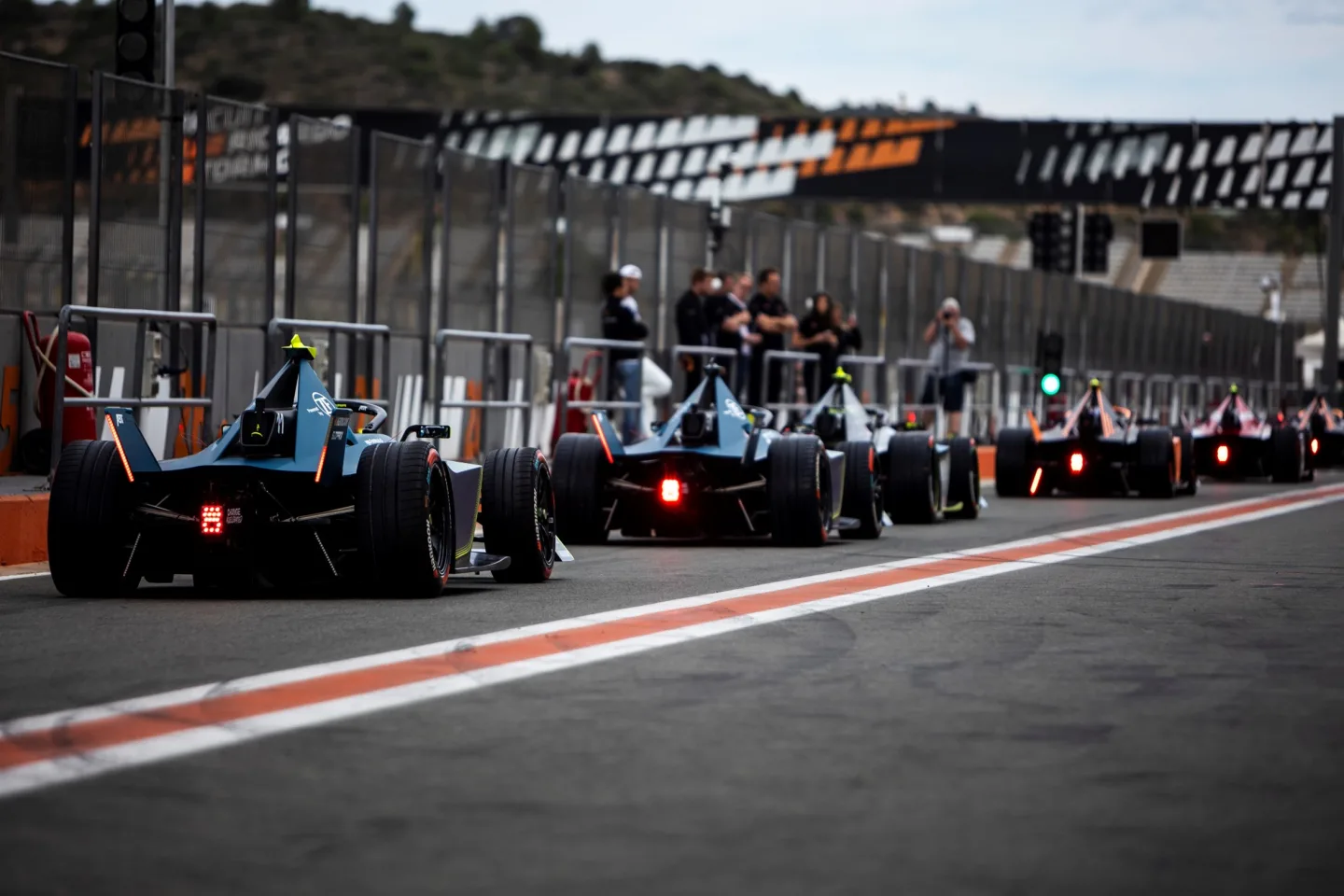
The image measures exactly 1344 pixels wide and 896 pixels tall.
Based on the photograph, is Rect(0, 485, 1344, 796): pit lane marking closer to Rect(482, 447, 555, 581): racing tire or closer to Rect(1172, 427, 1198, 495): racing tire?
Rect(482, 447, 555, 581): racing tire

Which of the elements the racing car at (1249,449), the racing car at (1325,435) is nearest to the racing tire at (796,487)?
the racing car at (1249,449)

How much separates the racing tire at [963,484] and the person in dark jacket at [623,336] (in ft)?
14.6

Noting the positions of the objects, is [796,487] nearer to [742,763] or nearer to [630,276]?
[630,276]

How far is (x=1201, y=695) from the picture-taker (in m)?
7.42

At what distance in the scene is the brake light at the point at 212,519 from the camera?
400 inches

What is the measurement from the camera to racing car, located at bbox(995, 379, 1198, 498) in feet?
75.2

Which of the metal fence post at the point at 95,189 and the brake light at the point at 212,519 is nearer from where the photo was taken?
the brake light at the point at 212,519

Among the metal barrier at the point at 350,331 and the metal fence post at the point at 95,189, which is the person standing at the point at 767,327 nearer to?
the metal barrier at the point at 350,331

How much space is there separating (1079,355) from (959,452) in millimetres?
26139

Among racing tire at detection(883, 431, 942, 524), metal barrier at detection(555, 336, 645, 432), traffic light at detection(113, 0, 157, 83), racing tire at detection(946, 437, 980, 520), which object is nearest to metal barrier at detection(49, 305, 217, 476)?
traffic light at detection(113, 0, 157, 83)

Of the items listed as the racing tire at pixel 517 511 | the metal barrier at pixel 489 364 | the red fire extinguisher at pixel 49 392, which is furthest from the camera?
the metal barrier at pixel 489 364

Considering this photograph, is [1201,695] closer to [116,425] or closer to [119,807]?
[119,807]

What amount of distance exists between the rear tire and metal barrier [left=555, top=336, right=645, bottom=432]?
30.6ft

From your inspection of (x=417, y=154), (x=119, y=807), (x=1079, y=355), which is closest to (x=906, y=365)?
(x=417, y=154)
